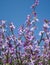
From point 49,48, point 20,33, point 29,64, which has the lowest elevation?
point 29,64

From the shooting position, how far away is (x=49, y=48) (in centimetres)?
576

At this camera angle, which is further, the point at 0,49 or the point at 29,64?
the point at 0,49

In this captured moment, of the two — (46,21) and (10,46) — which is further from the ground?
(46,21)

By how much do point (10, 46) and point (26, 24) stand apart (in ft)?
3.70

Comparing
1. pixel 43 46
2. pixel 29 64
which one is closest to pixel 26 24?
pixel 43 46

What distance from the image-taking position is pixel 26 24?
21.1 feet

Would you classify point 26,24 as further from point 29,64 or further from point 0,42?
point 29,64

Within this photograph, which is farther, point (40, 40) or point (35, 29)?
point (35, 29)

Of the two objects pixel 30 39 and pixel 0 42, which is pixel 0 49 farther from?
pixel 30 39

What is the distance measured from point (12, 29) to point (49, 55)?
111 centimetres

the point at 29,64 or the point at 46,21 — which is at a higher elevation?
the point at 46,21

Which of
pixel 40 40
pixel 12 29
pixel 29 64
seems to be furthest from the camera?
pixel 12 29

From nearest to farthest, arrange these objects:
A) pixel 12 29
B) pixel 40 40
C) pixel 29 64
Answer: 1. pixel 29 64
2. pixel 40 40
3. pixel 12 29

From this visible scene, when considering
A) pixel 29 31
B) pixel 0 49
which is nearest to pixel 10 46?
pixel 0 49
